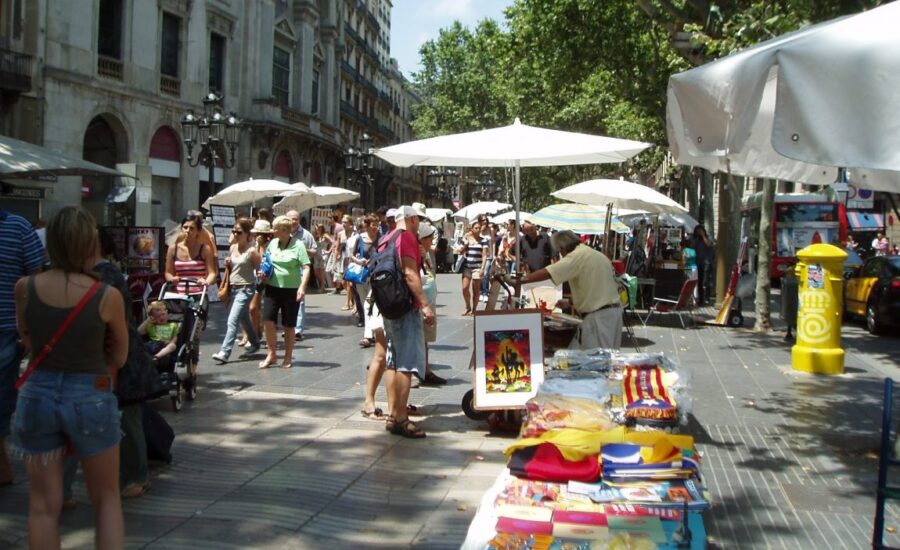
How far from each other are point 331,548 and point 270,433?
2.44m

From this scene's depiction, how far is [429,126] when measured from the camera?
5503 cm

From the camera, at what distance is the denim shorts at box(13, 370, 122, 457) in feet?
11.3

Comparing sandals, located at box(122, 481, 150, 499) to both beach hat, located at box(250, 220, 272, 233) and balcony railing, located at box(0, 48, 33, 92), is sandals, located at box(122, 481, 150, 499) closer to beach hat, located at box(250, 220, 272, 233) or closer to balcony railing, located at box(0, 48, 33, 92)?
beach hat, located at box(250, 220, 272, 233)

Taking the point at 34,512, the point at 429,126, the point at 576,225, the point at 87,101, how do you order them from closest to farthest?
the point at 34,512 → the point at 576,225 → the point at 87,101 → the point at 429,126

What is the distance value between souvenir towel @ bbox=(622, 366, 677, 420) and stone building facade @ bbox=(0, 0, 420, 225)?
1514 centimetres

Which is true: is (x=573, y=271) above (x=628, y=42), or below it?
below

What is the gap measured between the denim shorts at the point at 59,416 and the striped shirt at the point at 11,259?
63.7 inches

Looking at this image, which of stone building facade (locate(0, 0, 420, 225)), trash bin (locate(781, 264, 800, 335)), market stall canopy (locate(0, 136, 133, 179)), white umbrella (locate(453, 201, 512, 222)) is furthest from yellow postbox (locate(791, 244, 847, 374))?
white umbrella (locate(453, 201, 512, 222))

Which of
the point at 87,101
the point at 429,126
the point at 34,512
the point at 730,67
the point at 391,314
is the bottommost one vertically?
the point at 34,512

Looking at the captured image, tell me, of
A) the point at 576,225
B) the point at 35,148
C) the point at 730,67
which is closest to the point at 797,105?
the point at 730,67

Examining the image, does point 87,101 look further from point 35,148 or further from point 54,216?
point 54,216

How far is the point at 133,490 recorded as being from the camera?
16.7ft

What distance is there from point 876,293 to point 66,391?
47.8 feet

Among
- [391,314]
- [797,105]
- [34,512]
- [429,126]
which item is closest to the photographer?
[797,105]
